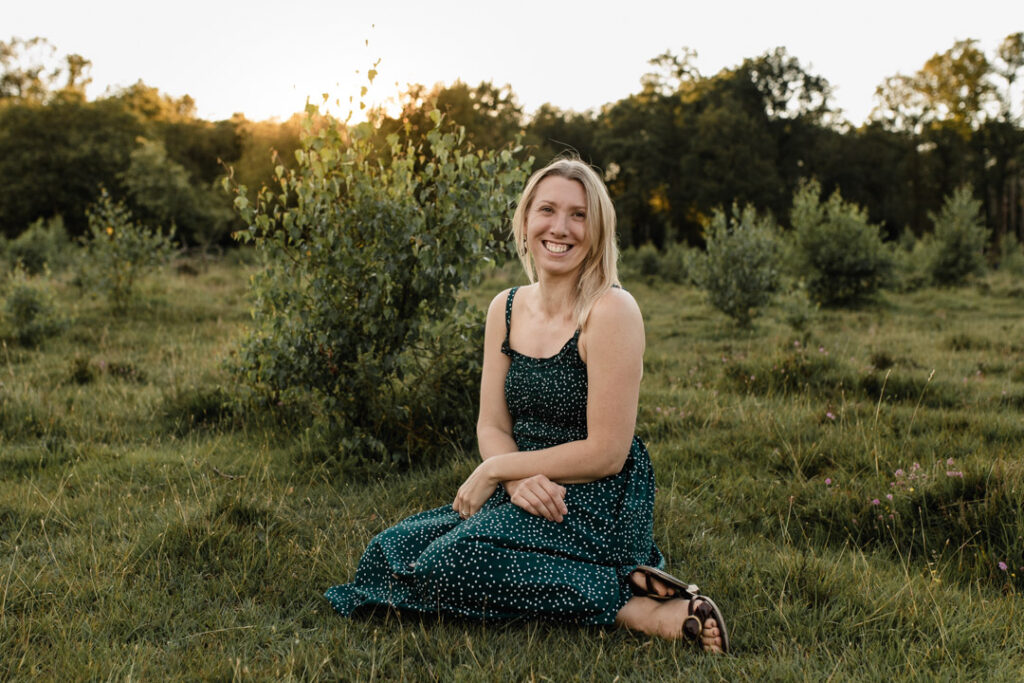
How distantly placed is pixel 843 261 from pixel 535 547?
14.0 metres

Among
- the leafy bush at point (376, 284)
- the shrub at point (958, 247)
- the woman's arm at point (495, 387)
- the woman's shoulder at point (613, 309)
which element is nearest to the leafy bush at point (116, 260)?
the leafy bush at point (376, 284)

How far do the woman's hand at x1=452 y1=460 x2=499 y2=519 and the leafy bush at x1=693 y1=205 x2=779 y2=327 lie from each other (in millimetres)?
9118

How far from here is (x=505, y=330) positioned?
11.1 ft

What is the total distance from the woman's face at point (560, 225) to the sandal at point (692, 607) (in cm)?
127

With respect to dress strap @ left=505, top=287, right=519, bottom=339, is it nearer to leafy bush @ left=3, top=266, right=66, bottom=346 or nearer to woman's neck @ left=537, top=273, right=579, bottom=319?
woman's neck @ left=537, top=273, right=579, bottom=319

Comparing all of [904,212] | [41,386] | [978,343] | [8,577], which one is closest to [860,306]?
[978,343]

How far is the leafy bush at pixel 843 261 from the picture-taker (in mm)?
14977

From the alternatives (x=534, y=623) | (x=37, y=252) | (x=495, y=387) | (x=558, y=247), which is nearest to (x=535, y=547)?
(x=534, y=623)

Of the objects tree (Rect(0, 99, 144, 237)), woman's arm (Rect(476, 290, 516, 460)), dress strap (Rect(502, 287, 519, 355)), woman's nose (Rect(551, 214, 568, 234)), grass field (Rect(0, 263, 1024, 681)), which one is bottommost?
grass field (Rect(0, 263, 1024, 681))

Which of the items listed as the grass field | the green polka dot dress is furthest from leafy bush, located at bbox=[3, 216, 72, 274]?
the green polka dot dress

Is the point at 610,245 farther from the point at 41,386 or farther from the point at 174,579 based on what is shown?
the point at 41,386

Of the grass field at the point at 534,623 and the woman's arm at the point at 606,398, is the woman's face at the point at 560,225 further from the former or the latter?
the grass field at the point at 534,623

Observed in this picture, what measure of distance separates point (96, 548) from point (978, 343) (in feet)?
31.6

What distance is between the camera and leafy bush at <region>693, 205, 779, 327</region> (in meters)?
11.4
